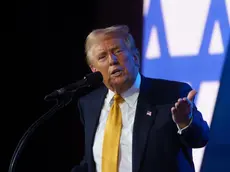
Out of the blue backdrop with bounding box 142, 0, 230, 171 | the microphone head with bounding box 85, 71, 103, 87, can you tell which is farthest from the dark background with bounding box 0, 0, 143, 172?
the microphone head with bounding box 85, 71, 103, 87

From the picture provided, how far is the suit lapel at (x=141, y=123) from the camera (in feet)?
5.36

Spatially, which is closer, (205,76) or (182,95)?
(182,95)

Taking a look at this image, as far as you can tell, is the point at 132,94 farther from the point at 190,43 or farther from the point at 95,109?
the point at 190,43

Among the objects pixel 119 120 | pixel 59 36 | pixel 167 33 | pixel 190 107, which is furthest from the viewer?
pixel 59 36

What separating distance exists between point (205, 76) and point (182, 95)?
33 centimetres

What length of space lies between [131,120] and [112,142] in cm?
12

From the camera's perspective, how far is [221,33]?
1945 mm

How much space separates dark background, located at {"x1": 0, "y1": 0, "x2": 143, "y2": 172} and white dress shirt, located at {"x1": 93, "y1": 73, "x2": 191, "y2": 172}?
79 cm

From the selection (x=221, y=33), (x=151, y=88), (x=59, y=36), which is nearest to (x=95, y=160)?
(x=151, y=88)

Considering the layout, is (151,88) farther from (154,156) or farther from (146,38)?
(146,38)

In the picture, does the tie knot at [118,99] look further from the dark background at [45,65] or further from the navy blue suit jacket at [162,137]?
the dark background at [45,65]

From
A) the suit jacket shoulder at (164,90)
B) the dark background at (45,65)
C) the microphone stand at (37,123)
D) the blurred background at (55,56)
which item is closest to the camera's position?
the microphone stand at (37,123)

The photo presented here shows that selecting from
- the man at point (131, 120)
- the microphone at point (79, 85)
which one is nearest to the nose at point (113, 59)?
the man at point (131, 120)

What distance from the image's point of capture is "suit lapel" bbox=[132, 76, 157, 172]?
163cm
